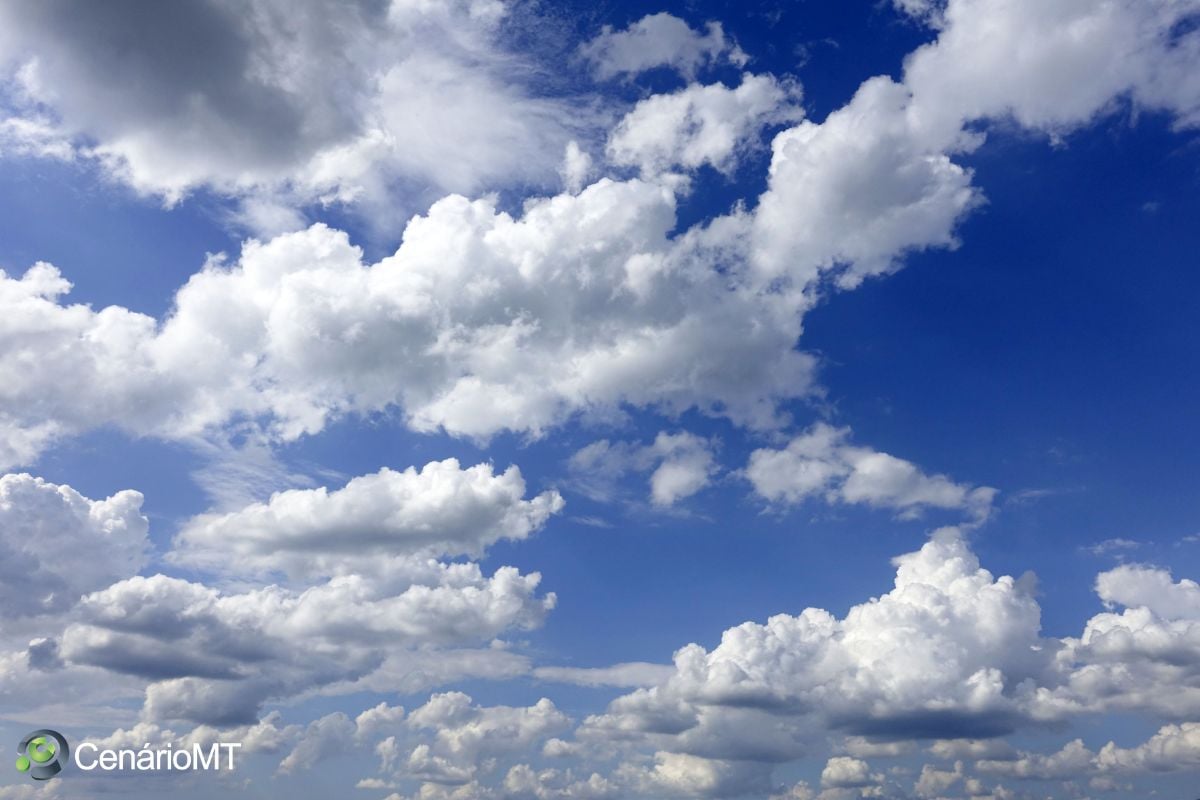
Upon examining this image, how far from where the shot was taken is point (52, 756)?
199500 mm
